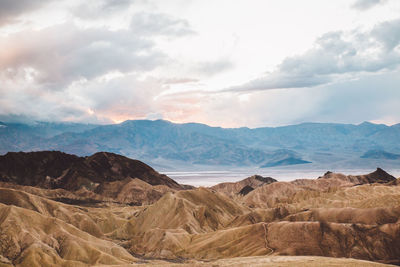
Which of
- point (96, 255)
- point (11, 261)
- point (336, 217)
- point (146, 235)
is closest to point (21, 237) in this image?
point (11, 261)

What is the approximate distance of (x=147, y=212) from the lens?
185500mm

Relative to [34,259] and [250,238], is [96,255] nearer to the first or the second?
[34,259]

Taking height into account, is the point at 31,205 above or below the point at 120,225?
above

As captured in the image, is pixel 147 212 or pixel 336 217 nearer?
pixel 336 217

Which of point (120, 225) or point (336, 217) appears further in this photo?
point (120, 225)

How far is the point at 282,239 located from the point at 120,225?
284 feet

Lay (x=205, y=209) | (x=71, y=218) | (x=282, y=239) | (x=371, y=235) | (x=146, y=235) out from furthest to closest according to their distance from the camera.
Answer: (x=205, y=209) → (x=71, y=218) → (x=146, y=235) → (x=282, y=239) → (x=371, y=235)

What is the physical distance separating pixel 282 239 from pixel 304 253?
8713 mm

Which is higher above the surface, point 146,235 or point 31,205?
point 31,205

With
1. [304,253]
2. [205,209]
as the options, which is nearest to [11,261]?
[304,253]

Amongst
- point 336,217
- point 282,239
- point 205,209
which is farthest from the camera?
point 205,209

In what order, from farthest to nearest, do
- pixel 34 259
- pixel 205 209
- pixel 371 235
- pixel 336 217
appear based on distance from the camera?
pixel 205 209, pixel 336 217, pixel 371 235, pixel 34 259

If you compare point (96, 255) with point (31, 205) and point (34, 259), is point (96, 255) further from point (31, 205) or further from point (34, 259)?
point (31, 205)

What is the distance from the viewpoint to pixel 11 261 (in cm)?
10619
